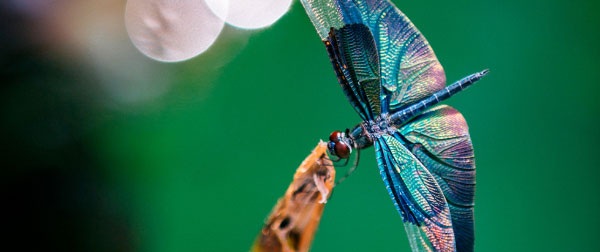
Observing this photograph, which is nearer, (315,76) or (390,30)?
(390,30)

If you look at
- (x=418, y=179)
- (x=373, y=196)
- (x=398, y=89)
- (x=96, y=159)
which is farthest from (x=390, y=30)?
(x=96, y=159)

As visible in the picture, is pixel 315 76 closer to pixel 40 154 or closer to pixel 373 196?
pixel 373 196

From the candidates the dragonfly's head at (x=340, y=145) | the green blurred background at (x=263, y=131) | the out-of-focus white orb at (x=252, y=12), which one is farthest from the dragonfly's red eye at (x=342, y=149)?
the out-of-focus white orb at (x=252, y=12)

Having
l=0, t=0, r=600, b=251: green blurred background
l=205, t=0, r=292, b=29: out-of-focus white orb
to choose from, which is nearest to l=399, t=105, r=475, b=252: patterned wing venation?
l=0, t=0, r=600, b=251: green blurred background

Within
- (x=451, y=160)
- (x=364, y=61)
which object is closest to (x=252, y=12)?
(x=364, y=61)

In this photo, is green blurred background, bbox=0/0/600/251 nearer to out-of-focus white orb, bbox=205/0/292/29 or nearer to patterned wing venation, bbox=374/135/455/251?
out-of-focus white orb, bbox=205/0/292/29

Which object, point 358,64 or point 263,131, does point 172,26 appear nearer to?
point 263,131

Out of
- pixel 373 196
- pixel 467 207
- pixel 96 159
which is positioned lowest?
pixel 467 207
